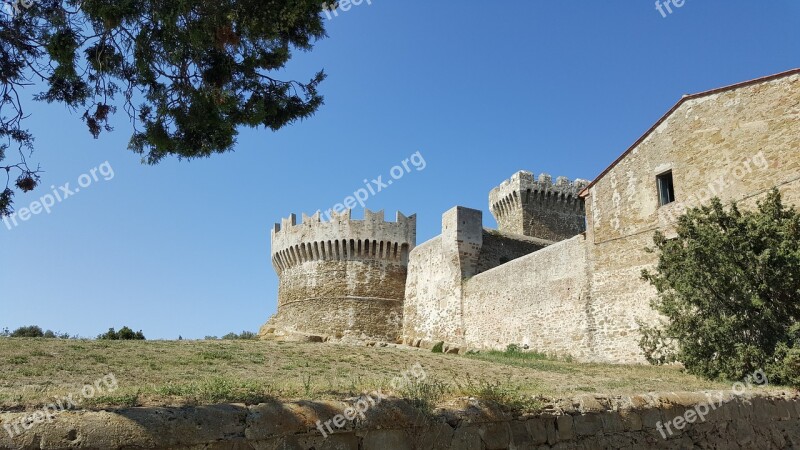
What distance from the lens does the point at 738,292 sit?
460 inches

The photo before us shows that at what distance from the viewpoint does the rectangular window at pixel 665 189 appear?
1644cm

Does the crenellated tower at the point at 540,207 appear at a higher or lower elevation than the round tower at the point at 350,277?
higher

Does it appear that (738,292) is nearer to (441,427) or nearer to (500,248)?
(441,427)

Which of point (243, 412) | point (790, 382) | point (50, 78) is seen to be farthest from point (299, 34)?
point (790, 382)

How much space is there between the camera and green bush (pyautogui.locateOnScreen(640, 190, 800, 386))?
36.7 feet

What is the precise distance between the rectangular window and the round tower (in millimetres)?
16417

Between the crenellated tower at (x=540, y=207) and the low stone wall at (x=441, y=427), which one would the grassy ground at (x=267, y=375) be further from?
the crenellated tower at (x=540, y=207)

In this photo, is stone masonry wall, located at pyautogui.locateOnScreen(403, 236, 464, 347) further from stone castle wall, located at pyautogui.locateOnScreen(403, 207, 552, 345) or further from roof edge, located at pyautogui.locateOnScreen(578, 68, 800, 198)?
roof edge, located at pyautogui.locateOnScreen(578, 68, 800, 198)

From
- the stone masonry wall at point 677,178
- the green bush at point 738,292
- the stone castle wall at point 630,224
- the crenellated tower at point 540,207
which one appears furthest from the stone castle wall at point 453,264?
the green bush at point 738,292

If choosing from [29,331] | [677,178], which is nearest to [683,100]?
[677,178]

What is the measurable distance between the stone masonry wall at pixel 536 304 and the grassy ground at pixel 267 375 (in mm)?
3183

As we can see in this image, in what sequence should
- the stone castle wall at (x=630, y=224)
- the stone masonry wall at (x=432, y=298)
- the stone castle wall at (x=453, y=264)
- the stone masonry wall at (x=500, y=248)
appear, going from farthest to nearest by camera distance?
the stone masonry wall at (x=500, y=248) → the stone masonry wall at (x=432, y=298) → the stone castle wall at (x=453, y=264) → the stone castle wall at (x=630, y=224)

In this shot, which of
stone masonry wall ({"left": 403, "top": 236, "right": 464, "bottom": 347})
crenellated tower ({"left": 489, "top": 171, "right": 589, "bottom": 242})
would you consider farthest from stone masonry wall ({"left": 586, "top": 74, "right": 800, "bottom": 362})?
crenellated tower ({"left": 489, "top": 171, "right": 589, "bottom": 242})

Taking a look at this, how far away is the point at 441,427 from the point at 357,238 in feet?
86.0
